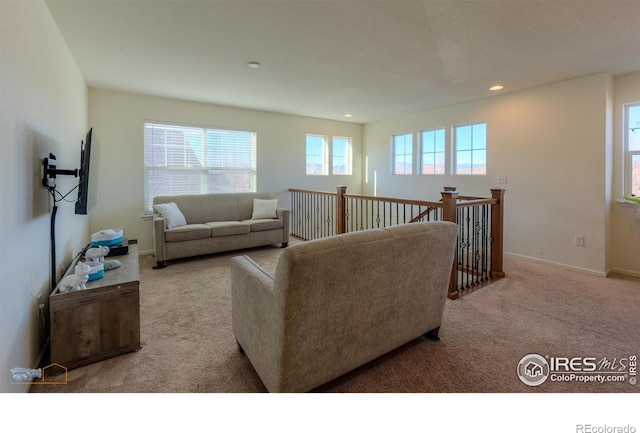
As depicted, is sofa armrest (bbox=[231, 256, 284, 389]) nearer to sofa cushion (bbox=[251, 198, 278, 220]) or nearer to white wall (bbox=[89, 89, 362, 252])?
sofa cushion (bbox=[251, 198, 278, 220])

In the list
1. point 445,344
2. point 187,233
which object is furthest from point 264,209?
point 445,344

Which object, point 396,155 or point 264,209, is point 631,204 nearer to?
point 396,155

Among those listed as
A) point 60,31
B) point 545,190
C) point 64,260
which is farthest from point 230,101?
point 545,190

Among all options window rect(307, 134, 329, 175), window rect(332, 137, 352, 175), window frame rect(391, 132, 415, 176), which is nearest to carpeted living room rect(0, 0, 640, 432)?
window frame rect(391, 132, 415, 176)

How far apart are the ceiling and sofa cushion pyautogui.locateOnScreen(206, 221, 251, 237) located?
1909 mm

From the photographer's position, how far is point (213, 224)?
4453 millimetres

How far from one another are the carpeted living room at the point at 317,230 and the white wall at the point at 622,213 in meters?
0.02

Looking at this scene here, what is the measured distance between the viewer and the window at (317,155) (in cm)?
626

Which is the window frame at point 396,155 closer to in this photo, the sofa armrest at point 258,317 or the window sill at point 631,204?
the window sill at point 631,204

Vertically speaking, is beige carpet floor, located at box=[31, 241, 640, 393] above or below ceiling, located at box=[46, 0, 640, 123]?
below

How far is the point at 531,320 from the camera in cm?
243

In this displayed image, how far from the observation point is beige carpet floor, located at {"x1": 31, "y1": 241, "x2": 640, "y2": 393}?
1665 millimetres
